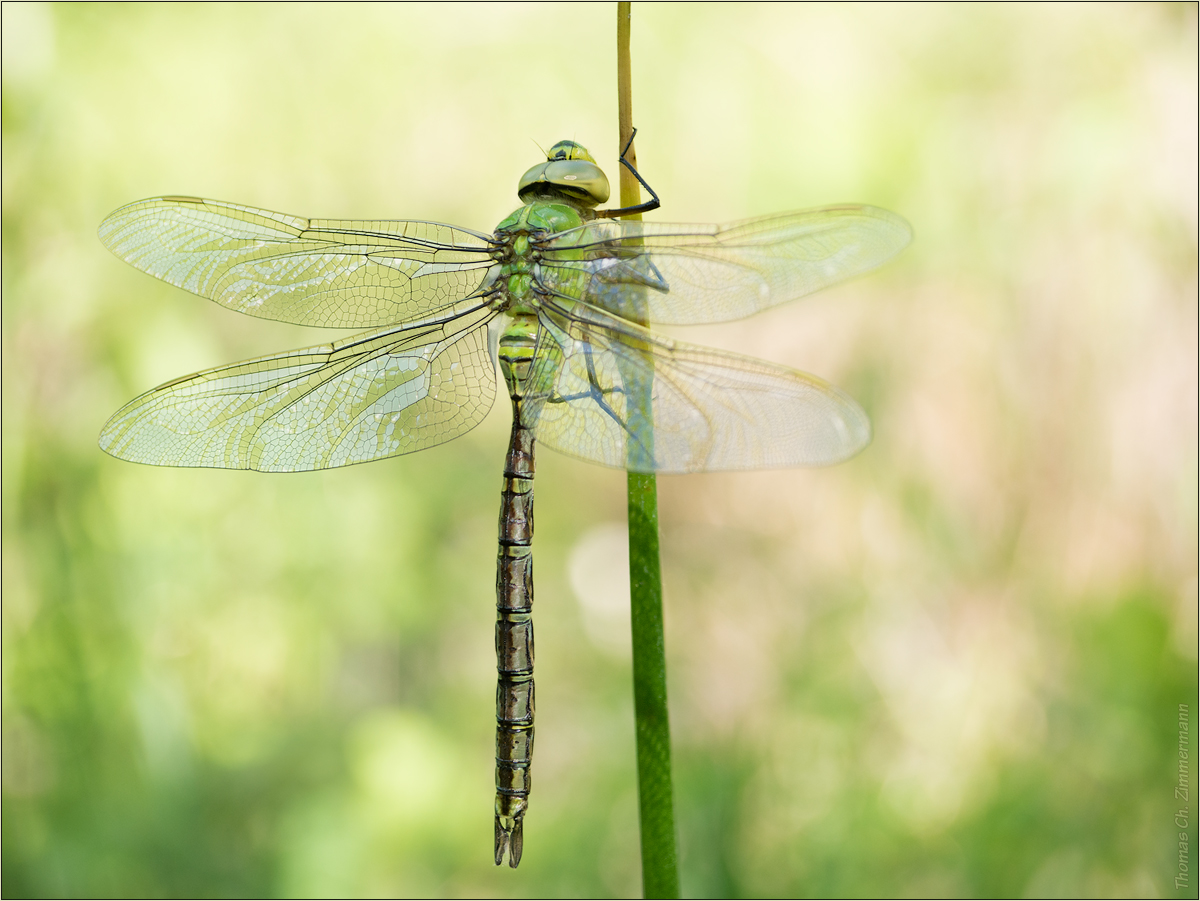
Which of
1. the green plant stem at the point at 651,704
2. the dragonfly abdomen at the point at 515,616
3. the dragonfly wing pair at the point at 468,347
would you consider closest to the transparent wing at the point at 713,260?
the dragonfly wing pair at the point at 468,347

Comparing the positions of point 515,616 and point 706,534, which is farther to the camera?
point 706,534

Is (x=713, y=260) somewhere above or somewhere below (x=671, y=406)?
above

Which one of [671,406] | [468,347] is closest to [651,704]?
[671,406]

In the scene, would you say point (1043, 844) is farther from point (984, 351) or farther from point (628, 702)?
point (984, 351)

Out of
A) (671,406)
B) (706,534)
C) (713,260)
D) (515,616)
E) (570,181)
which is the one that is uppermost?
(570,181)

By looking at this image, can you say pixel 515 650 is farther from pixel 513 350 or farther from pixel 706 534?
pixel 706 534

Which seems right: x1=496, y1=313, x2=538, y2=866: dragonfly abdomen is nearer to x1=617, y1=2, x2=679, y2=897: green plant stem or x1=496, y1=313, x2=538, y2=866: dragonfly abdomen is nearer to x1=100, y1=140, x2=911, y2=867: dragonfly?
x1=100, y1=140, x2=911, y2=867: dragonfly

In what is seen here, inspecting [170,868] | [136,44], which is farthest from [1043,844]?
[136,44]

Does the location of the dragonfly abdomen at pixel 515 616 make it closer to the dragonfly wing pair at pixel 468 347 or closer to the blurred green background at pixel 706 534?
the dragonfly wing pair at pixel 468 347
